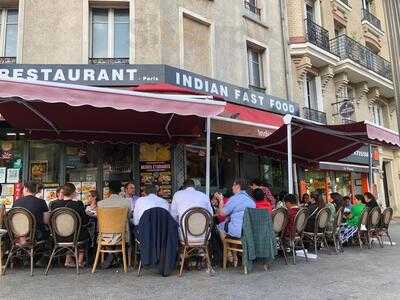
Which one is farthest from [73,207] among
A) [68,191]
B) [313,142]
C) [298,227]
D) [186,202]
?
[313,142]

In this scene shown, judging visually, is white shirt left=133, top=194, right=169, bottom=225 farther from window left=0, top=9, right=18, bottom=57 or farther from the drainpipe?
the drainpipe

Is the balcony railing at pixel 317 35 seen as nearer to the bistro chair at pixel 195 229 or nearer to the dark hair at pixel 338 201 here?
the dark hair at pixel 338 201

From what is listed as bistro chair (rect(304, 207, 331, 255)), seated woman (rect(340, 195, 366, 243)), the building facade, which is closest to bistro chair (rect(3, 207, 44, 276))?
bistro chair (rect(304, 207, 331, 255))

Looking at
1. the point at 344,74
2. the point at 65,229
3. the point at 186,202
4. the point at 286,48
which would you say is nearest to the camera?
the point at 65,229

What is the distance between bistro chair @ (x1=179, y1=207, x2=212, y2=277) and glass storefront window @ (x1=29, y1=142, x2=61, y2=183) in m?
4.82

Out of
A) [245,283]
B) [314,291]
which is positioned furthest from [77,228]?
[314,291]

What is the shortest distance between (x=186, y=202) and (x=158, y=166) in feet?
13.0

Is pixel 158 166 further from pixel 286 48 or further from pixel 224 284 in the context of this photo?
pixel 286 48

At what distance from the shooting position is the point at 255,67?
13.9 meters

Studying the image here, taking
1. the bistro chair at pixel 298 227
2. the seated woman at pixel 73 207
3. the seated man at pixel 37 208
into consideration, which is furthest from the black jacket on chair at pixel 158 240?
the bistro chair at pixel 298 227

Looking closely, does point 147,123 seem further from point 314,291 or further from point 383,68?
point 383,68

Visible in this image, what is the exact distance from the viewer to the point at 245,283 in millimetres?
5461

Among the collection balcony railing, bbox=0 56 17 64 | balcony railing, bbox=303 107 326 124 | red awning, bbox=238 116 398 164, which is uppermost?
balcony railing, bbox=0 56 17 64

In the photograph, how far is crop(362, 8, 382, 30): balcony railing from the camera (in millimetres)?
20455
